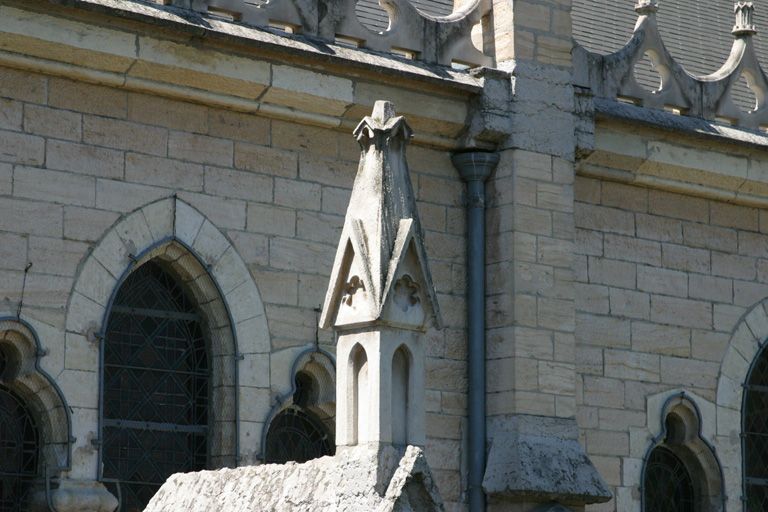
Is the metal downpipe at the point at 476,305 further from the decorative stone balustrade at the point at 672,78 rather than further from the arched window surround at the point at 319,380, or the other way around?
the decorative stone balustrade at the point at 672,78

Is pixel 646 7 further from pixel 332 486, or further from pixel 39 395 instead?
pixel 332 486

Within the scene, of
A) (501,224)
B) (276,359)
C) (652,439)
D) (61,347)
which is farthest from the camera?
(652,439)

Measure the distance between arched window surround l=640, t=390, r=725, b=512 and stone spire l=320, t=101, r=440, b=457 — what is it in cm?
573

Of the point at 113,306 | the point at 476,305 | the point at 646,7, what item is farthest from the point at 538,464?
the point at 646,7

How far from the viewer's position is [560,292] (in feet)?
46.0

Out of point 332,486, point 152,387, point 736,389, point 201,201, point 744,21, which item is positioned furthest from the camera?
point 744,21

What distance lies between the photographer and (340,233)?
13.4 m

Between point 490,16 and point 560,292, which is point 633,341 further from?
point 490,16

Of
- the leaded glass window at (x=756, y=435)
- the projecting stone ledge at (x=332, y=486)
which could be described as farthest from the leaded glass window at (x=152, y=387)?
the leaded glass window at (x=756, y=435)

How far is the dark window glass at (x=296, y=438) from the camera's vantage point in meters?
13.1

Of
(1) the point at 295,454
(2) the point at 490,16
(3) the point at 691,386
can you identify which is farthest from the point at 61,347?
(3) the point at 691,386

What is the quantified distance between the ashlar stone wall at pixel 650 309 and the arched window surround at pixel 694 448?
52 millimetres

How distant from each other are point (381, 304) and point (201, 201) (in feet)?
11.7

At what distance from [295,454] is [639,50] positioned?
415 cm
